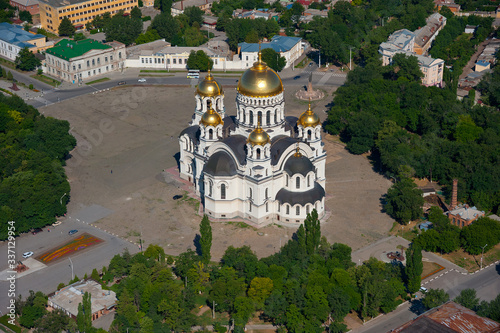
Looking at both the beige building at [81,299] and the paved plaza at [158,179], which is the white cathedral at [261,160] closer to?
the paved plaza at [158,179]

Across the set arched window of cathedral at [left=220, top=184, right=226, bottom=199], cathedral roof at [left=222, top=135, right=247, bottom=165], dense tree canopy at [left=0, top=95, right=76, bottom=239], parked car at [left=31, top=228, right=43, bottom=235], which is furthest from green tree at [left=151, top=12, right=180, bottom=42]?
parked car at [left=31, top=228, right=43, bottom=235]

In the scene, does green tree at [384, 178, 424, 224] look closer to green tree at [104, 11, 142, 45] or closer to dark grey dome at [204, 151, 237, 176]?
dark grey dome at [204, 151, 237, 176]

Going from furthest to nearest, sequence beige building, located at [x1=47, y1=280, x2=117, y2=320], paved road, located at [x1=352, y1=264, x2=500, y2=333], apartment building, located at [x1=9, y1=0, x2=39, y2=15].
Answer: apartment building, located at [x1=9, y1=0, x2=39, y2=15], beige building, located at [x1=47, y1=280, x2=117, y2=320], paved road, located at [x1=352, y1=264, x2=500, y2=333]

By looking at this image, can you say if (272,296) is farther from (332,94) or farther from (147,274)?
(332,94)

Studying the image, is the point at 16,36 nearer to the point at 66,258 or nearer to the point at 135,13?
the point at 135,13

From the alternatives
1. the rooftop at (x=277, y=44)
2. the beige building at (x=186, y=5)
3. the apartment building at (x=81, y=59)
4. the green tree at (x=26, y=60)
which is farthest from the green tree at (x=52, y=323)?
the beige building at (x=186, y=5)

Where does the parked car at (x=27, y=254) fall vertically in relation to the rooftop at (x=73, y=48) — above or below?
below

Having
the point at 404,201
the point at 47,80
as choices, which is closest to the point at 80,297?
the point at 404,201
